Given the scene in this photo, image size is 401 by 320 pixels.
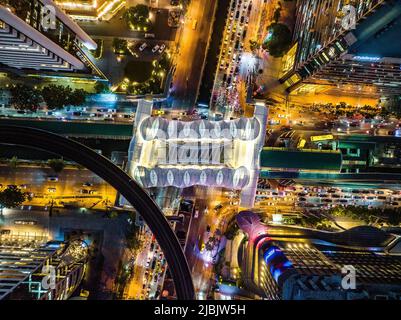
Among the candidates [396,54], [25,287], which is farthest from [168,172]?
[396,54]

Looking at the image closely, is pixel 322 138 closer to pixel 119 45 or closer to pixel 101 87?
pixel 119 45

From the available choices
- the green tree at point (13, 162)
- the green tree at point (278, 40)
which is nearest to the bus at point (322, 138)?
the green tree at point (278, 40)

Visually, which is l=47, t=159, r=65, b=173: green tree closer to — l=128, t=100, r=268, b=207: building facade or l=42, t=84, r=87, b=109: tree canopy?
l=42, t=84, r=87, b=109: tree canopy

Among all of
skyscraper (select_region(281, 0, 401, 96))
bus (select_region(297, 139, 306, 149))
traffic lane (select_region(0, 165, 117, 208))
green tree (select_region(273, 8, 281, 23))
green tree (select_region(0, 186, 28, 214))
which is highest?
green tree (select_region(273, 8, 281, 23))

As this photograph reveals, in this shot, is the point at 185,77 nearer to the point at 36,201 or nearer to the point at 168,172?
the point at 168,172

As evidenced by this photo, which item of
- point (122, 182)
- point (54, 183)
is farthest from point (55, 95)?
point (122, 182)

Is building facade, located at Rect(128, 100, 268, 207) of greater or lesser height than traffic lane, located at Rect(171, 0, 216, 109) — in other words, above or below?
below

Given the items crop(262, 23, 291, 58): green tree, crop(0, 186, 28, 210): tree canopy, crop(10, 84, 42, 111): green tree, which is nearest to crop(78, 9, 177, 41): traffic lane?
crop(10, 84, 42, 111): green tree
